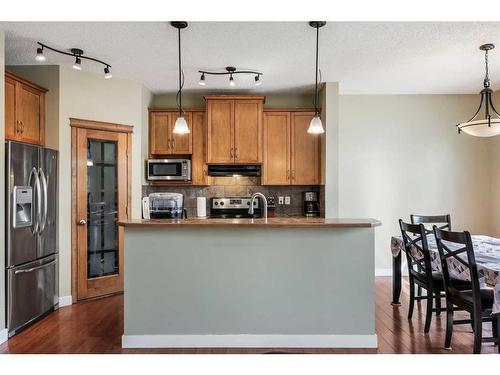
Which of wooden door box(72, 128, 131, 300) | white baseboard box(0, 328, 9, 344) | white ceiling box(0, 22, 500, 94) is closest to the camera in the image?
white baseboard box(0, 328, 9, 344)

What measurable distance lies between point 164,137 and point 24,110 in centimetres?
181

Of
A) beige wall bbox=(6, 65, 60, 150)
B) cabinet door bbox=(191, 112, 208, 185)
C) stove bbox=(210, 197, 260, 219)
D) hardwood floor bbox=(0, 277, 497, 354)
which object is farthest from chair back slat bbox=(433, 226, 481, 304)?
beige wall bbox=(6, 65, 60, 150)

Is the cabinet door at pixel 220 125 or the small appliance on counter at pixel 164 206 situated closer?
the small appliance on counter at pixel 164 206

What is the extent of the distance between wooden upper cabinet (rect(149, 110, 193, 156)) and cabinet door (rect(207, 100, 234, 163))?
34 cm

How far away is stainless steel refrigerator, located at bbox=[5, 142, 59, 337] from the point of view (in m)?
3.12

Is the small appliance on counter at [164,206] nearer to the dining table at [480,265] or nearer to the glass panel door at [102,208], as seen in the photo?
the glass panel door at [102,208]

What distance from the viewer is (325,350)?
2818 millimetres

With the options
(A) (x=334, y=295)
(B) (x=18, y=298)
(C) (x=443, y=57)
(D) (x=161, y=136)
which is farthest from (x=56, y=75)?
(C) (x=443, y=57)

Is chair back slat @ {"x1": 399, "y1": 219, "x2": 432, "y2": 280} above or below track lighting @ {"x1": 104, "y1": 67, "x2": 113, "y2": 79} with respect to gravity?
below

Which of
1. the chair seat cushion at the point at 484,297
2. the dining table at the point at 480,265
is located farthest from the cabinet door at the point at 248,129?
the chair seat cushion at the point at 484,297

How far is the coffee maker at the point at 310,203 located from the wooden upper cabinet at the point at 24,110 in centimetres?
340

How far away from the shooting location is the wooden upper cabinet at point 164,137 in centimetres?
508

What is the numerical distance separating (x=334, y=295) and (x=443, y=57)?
2768mm

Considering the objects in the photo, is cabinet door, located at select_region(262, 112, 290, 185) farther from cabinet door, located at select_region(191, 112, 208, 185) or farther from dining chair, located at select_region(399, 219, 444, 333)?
dining chair, located at select_region(399, 219, 444, 333)
